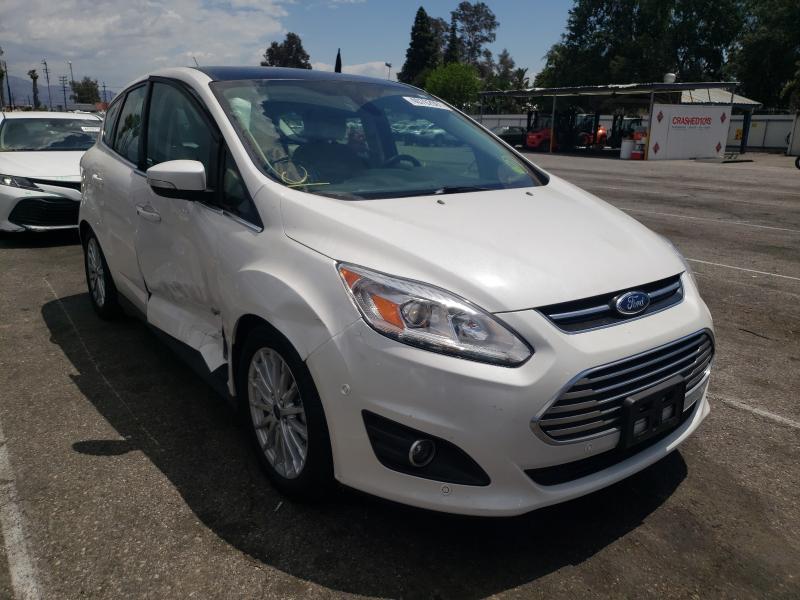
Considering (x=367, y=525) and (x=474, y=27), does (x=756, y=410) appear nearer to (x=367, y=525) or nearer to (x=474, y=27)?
(x=367, y=525)

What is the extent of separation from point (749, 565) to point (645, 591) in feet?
1.48

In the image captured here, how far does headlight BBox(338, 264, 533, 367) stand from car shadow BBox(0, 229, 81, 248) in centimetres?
706

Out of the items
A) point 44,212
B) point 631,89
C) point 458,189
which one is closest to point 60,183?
point 44,212

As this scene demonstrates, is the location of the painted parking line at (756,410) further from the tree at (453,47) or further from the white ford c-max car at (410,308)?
the tree at (453,47)

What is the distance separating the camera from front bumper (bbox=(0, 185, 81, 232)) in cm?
773

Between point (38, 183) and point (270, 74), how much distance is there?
5614 mm

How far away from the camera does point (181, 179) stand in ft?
9.60

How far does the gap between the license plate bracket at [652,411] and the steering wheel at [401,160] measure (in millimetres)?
1624

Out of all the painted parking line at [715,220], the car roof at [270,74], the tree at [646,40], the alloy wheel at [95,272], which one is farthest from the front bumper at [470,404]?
the tree at [646,40]

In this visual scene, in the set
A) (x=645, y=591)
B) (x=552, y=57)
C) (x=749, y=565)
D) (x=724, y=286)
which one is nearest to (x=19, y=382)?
(x=645, y=591)

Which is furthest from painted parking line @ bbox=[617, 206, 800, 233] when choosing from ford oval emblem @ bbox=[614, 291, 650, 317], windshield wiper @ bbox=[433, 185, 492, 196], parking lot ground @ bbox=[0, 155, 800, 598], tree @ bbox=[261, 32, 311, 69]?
tree @ bbox=[261, 32, 311, 69]

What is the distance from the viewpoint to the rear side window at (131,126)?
4.13m

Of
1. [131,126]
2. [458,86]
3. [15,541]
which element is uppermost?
[458,86]

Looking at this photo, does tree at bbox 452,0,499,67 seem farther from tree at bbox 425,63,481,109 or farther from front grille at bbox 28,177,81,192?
front grille at bbox 28,177,81,192
